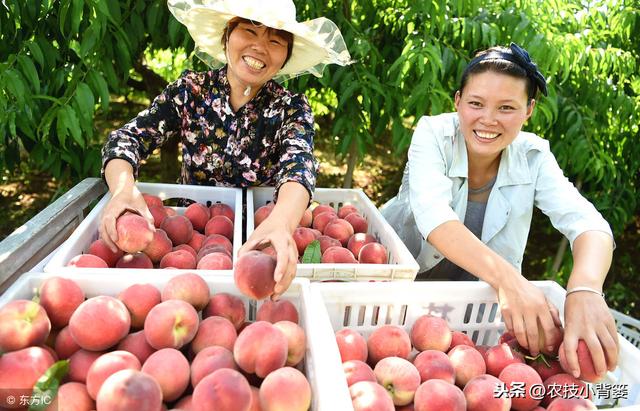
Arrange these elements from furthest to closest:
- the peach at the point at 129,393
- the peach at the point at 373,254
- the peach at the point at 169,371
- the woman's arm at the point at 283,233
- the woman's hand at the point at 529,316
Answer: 1. the peach at the point at 373,254
2. the woman's hand at the point at 529,316
3. the woman's arm at the point at 283,233
4. the peach at the point at 169,371
5. the peach at the point at 129,393

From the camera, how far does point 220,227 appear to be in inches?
67.9

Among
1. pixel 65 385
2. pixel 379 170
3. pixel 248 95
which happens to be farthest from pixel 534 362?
pixel 379 170

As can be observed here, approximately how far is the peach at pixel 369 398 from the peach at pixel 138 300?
485 mm

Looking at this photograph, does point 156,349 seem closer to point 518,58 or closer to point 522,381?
point 522,381

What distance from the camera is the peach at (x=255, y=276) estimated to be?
1098mm

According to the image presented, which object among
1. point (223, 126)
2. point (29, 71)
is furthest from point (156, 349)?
point (29, 71)

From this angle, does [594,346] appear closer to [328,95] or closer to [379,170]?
[328,95]

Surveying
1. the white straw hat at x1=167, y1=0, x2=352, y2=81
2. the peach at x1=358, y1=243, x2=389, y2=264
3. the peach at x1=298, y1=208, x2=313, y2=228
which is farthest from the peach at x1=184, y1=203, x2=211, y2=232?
the white straw hat at x1=167, y1=0, x2=352, y2=81

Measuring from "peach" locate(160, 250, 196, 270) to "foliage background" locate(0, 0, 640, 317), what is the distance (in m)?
0.79

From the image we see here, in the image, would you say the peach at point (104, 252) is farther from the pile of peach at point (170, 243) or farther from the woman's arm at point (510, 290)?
the woman's arm at point (510, 290)

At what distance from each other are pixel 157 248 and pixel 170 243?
0.19ft

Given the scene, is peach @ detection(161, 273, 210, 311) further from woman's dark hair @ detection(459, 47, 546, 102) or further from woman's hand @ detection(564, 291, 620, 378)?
woman's dark hair @ detection(459, 47, 546, 102)

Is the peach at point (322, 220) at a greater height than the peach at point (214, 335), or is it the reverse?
the peach at point (214, 335)

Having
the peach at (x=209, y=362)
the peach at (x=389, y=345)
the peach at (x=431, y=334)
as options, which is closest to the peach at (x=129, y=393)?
the peach at (x=209, y=362)
